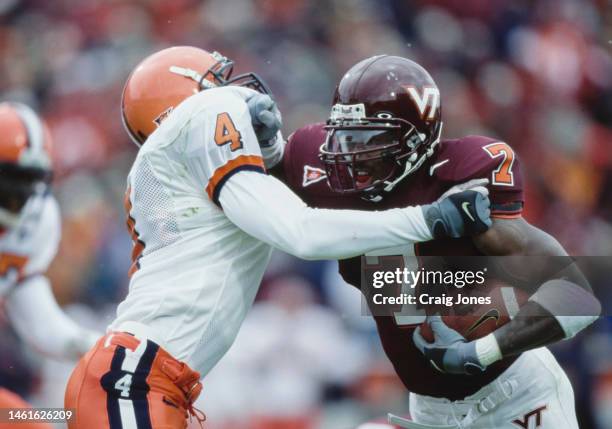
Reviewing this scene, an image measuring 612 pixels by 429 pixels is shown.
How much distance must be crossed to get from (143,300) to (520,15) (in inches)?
176

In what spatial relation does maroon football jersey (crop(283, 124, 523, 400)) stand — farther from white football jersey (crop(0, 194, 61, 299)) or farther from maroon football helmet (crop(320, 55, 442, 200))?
white football jersey (crop(0, 194, 61, 299))

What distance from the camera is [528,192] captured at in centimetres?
571

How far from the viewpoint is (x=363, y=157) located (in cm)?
267

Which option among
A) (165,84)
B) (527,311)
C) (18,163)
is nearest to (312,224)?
(527,311)

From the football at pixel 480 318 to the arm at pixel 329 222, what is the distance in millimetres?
390

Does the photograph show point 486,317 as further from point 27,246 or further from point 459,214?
point 27,246

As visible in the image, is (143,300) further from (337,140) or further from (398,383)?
(398,383)

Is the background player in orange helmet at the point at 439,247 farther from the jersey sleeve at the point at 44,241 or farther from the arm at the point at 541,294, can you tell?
the jersey sleeve at the point at 44,241

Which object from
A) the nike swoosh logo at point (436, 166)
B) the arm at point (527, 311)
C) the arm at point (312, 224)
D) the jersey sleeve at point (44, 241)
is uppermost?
the nike swoosh logo at point (436, 166)

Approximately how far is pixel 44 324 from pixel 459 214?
100 inches

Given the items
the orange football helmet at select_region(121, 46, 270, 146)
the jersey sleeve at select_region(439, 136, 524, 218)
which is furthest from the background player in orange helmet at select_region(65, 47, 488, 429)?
the orange football helmet at select_region(121, 46, 270, 146)

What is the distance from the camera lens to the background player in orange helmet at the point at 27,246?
14.4 ft

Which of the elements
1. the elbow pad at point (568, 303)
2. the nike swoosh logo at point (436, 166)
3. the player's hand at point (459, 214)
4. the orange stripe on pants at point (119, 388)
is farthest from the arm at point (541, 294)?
the orange stripe on pants at point (119, 388)

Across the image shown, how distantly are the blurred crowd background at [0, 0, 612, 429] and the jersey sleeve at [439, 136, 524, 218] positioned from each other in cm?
240
